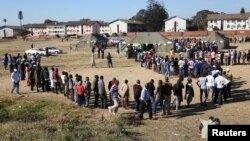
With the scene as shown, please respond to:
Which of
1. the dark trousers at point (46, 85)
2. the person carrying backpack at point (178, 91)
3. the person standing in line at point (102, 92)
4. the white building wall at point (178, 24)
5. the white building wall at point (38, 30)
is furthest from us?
the white building wall at point (38, 30)

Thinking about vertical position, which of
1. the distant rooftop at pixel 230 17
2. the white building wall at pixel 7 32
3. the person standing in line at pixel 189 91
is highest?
the distant rooftop at pixel 230 17

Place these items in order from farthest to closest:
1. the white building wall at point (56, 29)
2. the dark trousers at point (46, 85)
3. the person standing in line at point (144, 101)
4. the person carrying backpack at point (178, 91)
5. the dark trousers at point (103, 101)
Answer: the white building wall at point (56, 29)
the dark trousers at point (46, 85)
the dark trousers at point (103, 101)
the person carrying backpack at point (178, 91)
the person standing in line at point (144, 101)

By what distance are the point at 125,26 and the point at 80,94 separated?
122489 millimetres

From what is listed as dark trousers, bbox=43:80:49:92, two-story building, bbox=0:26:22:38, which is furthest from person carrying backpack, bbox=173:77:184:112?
two-story building, bbox=0:26:22:38

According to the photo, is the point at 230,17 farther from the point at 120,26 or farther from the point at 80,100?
the point at 80,100

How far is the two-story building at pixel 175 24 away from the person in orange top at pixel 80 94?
11292cm

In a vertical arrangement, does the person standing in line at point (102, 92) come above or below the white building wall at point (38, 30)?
below

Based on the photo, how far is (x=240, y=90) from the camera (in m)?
24.1

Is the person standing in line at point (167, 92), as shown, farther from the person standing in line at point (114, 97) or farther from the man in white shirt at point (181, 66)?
the man in white shirt at point (181, 66)

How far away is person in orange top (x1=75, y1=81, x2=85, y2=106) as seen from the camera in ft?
63.6

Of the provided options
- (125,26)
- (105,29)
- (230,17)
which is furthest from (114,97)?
(105,29)

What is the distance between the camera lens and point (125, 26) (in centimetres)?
14100

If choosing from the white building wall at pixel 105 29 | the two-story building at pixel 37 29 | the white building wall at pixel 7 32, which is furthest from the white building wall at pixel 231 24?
the white building wall at pixel 7 32

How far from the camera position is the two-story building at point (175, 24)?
131125 mm
